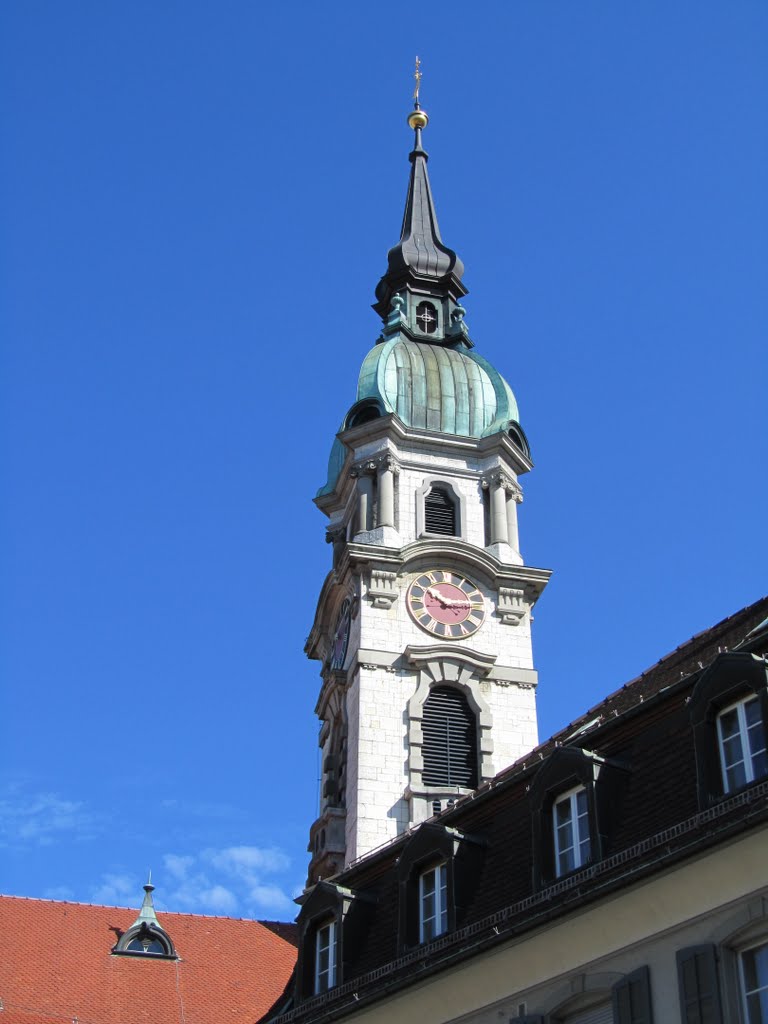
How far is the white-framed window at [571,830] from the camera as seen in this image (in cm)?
1948

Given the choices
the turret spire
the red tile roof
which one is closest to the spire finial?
the turret spire

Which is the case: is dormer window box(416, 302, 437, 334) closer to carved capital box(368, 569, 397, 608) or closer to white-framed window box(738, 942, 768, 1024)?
carved capital box(368, 569, 397, 608)

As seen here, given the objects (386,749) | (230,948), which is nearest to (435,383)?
(386,749)

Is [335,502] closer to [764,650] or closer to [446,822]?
[446,822]

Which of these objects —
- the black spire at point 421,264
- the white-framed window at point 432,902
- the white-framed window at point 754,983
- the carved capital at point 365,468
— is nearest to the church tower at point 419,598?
the carved capital at point 365,468

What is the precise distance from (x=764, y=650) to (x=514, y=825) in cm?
430

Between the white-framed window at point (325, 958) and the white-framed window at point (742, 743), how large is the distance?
778 cm

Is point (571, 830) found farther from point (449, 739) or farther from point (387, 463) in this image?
point (387, 463)

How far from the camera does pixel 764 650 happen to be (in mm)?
18906

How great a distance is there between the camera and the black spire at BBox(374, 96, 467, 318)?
194ft

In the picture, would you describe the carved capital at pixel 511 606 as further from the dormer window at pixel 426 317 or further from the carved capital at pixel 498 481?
the dormer window at pixel 426 317

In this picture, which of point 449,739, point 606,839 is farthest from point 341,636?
point 606,839

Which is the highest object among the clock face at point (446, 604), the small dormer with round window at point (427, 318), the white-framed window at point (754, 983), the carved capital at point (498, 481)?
the small dormer with round window at point (427, 318)

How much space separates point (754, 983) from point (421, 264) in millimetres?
45236
